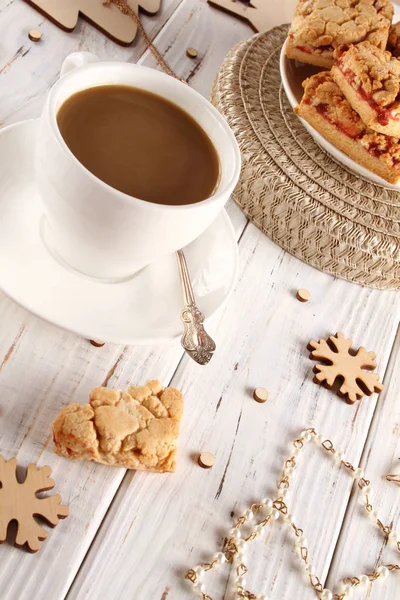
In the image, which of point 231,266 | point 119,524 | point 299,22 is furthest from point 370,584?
point 299,22

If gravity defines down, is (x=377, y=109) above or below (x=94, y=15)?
below

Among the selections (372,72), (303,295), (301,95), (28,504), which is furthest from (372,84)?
(28,504)

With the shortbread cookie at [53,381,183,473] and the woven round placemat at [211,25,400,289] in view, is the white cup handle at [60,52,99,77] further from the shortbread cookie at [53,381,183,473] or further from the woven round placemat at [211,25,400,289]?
the shortbread cookie at [53,381,183,473]

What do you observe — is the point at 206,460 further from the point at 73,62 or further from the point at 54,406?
the point at 73,62

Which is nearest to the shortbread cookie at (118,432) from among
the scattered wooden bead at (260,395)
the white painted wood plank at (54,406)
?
the white painted wood plank at (54,406)

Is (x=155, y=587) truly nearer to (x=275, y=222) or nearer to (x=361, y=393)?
(x=361, y=393)

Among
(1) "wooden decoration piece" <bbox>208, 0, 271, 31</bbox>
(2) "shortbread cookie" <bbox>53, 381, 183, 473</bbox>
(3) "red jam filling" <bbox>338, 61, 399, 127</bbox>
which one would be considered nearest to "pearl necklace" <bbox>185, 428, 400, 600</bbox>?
(2) "shortbread cookie" <bbox>53, 381, 183, 473</bbox>
